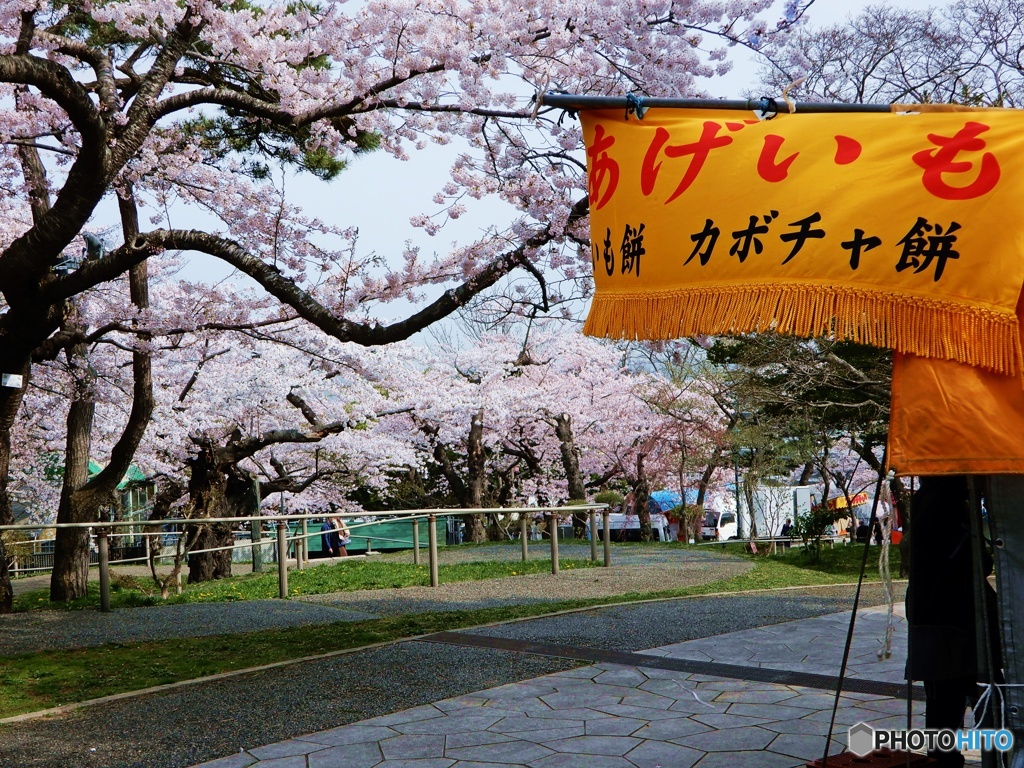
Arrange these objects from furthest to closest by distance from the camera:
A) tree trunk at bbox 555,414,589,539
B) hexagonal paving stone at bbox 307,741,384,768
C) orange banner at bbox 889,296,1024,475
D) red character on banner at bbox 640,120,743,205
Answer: tree trunk at bbox 555,414,589,539
hexagonal paving stone at bbox 307,741,384,768
red character on banner at bbox 640,120,743,205
orange banner at bbox 889,296,1024,475

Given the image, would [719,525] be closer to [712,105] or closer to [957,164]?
[712,105]

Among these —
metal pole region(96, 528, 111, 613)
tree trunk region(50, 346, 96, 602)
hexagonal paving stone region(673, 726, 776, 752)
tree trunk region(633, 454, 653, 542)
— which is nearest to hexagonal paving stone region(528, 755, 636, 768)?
hexagonal paving stone region(673, 726, 776, 752)

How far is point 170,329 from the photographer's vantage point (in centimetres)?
1012

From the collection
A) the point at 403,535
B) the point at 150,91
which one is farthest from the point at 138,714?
the point at 403,535

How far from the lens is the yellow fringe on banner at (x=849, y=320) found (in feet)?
8.98

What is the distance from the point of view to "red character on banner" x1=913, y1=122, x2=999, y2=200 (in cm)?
285

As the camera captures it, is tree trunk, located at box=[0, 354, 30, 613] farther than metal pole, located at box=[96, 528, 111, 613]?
No

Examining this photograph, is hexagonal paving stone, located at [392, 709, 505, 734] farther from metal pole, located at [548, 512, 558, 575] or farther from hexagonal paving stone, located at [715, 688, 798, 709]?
metal pole, located at [548, 512, 558, 575]

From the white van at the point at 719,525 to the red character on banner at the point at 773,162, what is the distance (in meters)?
30.0

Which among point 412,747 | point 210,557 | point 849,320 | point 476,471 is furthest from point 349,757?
point 476,471

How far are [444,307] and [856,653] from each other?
3.93 metres

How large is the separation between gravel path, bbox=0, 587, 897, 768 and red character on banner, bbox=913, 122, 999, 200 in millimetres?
3351

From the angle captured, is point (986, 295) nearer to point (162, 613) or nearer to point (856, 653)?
point (856, 653)

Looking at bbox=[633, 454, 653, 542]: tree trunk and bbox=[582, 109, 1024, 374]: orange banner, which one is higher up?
bbox=[582, 109, 1024, 374]: orange banner
